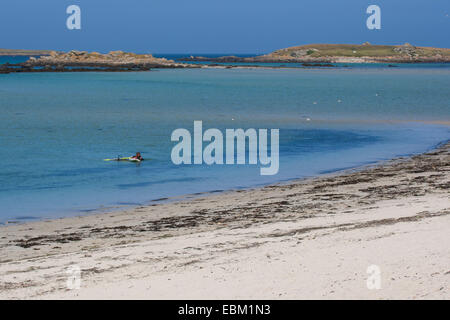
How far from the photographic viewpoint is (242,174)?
18.9 m

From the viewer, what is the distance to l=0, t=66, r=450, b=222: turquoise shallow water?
16.6 meters

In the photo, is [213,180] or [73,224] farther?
[213,180]

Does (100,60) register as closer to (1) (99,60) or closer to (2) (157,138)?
(1) (99,60)

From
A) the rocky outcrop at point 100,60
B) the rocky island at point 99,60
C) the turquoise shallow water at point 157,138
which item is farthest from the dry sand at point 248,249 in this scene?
the rocky outcrop at point 100,60

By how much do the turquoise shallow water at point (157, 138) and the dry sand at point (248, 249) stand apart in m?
2.90

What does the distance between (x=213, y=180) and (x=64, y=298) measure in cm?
1088

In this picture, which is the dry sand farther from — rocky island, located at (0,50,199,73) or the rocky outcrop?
the rocky outcrop

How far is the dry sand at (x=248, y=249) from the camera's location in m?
7.45

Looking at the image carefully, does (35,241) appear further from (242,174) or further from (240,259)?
(242,174)

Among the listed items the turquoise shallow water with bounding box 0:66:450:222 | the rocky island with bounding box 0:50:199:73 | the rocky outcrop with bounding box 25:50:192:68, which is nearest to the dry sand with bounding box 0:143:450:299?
the turquoise shallow water with bounding box 0:66:450:222

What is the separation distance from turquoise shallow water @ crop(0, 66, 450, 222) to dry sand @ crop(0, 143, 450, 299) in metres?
2.90

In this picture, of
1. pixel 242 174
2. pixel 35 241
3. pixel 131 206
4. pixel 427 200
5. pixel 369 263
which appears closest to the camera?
pixel 369 263

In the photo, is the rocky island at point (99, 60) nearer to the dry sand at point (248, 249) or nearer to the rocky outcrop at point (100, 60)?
the rocky outcrop at point (100, 60)

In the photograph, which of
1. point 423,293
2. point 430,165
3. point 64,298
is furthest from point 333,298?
point 430,165
